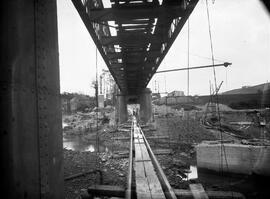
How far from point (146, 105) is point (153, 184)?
2009 cm

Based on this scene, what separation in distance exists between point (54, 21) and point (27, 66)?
994 millimetres

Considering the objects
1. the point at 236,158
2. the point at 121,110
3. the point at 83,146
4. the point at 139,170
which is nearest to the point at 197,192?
the point at 139,170

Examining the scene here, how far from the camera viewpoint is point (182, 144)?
44.8ft

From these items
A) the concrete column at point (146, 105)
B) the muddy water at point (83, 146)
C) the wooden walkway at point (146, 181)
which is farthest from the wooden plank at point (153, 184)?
the concrete column at point (146, 105)

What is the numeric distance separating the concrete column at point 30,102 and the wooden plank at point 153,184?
255 cm

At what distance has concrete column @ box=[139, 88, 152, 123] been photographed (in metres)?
25.2

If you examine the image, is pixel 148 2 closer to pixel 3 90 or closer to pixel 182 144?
pixel 3 90

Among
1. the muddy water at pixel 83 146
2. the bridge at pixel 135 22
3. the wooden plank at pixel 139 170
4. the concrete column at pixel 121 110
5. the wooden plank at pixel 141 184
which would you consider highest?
the bridge at pixel 135 22

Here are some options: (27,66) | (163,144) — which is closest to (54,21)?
(27,66)

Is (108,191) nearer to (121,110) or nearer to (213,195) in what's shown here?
(213,195)

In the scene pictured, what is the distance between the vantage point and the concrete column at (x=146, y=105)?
993 inches

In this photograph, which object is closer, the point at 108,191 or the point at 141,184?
the point at 108,191

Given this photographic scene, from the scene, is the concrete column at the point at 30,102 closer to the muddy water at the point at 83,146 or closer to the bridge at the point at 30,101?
the bridge at the point at 30,101

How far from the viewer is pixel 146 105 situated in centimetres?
2556
